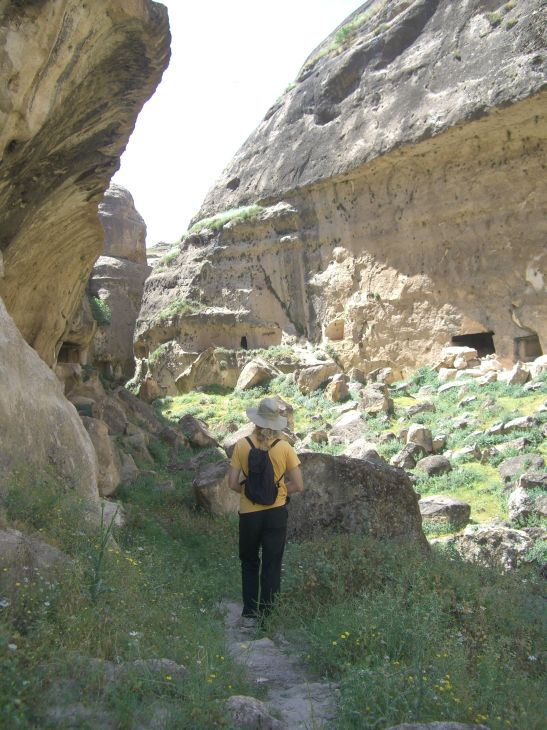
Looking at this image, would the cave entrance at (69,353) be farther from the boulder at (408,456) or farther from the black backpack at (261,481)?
the black backpack at (261,481)

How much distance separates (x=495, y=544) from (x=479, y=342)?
48.1 ft

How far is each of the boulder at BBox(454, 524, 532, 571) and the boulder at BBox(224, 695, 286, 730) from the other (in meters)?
4.55

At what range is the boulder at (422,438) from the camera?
14.4 meters

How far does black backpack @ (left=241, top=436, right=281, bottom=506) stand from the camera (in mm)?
4941

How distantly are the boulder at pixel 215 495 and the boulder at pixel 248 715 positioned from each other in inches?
207

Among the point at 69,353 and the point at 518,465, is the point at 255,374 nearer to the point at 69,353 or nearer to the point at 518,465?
the point at 69,353

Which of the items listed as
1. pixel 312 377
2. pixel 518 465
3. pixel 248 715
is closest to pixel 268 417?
pixel 248 715

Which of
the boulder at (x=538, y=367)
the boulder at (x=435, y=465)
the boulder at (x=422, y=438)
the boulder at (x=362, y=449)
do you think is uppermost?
the boulder at (x=538, y=367)

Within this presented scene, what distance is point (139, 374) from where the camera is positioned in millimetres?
28719

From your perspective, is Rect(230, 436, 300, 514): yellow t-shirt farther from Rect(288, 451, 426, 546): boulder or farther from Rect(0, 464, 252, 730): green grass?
Rect(288, 451, 426, 546): boulder

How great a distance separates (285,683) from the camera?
371 centimetres

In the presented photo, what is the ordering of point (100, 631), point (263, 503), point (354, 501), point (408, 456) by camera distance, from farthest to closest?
point (408, 456)
point (354, 501)
point (263, 503)
point (100, 631)

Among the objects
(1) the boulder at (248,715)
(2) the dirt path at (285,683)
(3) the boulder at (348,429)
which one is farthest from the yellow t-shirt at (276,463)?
(3) the boulder at (348,429)

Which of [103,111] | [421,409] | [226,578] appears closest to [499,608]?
[226,578]
